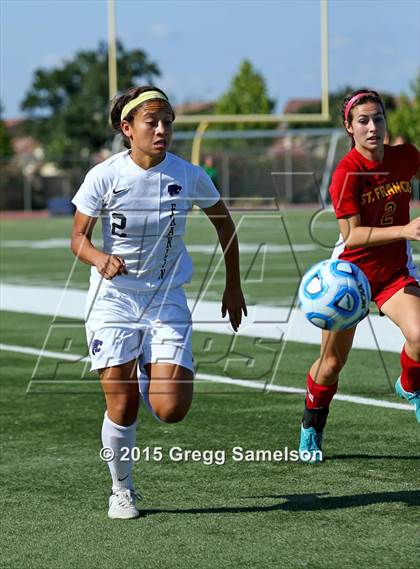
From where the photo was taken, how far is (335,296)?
5961 millimetres

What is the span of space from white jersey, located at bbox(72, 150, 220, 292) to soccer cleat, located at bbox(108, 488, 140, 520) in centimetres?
98

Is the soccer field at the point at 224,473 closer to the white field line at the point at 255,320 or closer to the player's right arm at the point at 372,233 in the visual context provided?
the white field line at the point at 255,320

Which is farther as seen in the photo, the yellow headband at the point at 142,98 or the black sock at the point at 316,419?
the black sock at the point at 316,419

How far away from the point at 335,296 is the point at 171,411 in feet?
3.47

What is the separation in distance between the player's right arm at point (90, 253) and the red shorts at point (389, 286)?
1650 millimetres

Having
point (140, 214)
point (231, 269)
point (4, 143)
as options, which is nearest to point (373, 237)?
point (231, 269)

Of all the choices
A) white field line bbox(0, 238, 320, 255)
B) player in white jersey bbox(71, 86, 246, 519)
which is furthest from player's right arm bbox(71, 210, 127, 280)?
white field line bbox(0, 238, 320, 255)

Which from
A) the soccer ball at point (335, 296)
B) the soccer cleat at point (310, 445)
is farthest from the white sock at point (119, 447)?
the soccer cleat at point (310, 445)

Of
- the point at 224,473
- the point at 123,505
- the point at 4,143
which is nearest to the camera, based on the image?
the point at 123,505

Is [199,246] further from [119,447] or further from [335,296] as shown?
[119,447]

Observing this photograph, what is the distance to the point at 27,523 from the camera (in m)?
5.35

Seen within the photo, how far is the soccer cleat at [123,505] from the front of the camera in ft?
17.8

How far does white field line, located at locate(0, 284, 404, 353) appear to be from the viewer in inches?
436

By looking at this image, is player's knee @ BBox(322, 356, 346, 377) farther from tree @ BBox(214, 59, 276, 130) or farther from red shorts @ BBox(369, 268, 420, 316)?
tree @ BBox(214, 59, 276, 130)
